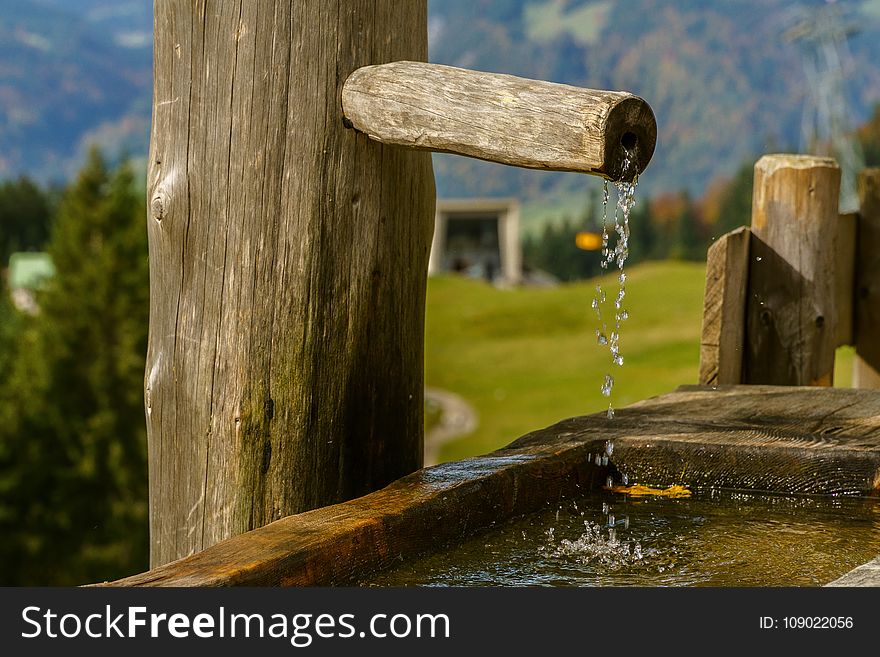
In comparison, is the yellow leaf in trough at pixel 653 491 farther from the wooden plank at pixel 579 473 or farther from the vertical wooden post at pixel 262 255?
the vertical wooden post at pixel 262 255

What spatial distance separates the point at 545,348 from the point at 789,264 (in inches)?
1052

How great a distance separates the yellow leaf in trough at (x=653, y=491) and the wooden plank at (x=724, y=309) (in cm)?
120

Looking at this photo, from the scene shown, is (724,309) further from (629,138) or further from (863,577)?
(863,577)

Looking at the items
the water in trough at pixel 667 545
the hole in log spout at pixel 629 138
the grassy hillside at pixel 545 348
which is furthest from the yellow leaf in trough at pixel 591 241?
the hole in log spout at pixel 629 138

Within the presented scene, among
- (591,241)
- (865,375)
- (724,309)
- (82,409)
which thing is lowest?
(82,409)

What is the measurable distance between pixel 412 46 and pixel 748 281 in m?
2.04

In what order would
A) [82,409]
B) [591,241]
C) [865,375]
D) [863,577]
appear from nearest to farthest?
[863,577] → [865,375] → [591,241] → [82,409]

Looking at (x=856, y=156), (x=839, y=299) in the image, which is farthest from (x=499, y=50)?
(x=839, y=299)

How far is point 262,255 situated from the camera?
281cm

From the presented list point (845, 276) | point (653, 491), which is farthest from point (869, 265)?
point (653, 491)

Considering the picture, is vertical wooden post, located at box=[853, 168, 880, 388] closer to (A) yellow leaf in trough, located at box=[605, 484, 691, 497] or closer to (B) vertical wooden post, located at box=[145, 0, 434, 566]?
(A) yellow leaf in trough, located at box=[605, 484, 691, 497]

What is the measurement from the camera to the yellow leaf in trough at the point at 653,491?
325cm

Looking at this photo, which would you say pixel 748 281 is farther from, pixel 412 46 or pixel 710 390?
pixel 412 46

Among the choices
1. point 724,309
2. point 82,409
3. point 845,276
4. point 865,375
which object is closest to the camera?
point 724,309
